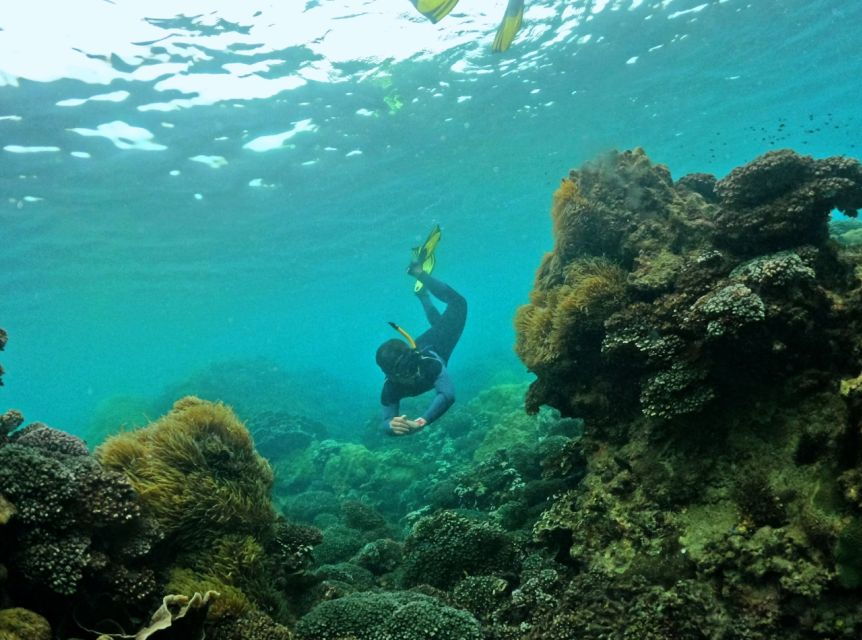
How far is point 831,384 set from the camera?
4.54 meters

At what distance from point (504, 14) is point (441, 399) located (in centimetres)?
616

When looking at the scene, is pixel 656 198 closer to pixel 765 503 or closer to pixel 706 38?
pixel 765 503

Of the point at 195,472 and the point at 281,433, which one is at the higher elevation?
the point at 195,472

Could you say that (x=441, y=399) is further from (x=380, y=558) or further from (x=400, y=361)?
(x=380, y=558)

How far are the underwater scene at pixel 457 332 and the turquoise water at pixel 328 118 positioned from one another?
17 cm

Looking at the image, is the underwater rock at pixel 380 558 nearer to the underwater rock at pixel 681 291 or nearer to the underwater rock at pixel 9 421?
the underwater rock at pixel 681 291

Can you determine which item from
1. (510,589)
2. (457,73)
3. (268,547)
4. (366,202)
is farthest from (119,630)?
(366,202)

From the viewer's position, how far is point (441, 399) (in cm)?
900

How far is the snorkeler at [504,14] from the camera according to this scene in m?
5.98

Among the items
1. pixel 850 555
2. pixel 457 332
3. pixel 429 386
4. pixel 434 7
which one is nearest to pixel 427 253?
pixel 457 332

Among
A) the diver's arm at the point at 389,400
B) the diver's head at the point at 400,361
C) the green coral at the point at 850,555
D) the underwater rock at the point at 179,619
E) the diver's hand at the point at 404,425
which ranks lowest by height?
the diver's arm at the point at 389,400

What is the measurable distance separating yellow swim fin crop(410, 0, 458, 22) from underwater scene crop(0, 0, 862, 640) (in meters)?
0.05

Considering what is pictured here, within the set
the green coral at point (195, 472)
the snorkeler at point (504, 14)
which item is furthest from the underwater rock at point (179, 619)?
the snorkeler at point (504, 14)

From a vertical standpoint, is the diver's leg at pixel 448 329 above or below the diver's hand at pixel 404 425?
below
